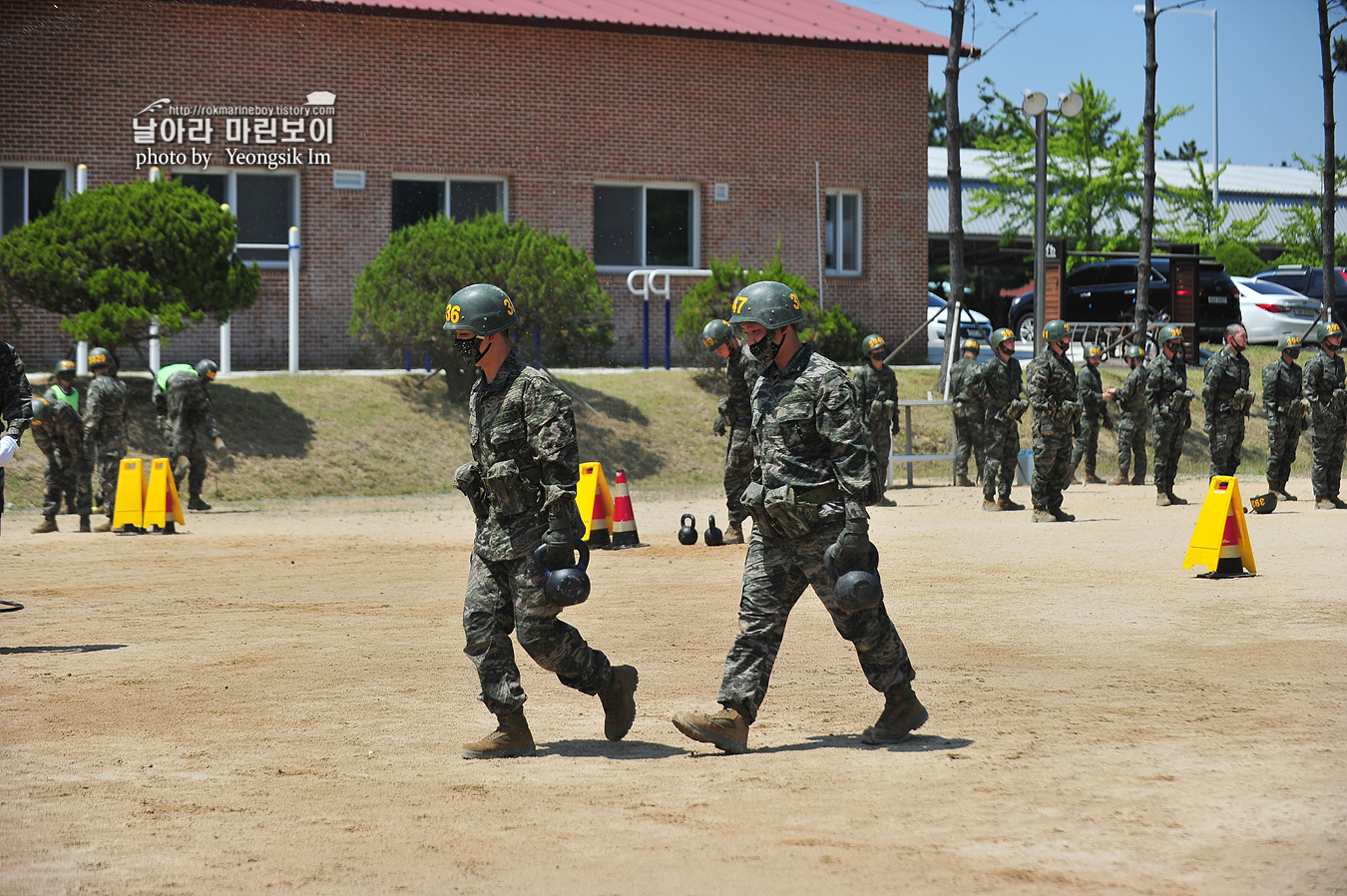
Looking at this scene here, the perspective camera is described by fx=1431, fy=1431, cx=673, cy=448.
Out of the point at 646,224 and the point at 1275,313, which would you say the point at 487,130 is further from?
the point at 1275,313

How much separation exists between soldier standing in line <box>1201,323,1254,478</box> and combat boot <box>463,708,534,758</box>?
13095 millimetres

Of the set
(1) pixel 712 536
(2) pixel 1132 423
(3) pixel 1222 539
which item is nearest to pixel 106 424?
(1) pixel 712 536

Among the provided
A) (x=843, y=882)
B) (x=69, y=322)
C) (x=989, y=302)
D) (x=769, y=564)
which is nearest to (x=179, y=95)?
(x=69, y=322)

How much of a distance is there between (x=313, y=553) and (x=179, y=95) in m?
14.0

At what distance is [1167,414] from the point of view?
1825 cm

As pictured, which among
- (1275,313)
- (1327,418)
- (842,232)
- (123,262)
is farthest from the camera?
(1275,313)

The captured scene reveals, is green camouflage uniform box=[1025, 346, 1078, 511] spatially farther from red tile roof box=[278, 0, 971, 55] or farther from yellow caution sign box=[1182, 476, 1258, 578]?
red tile roof box=[278, 0, 971, 55]

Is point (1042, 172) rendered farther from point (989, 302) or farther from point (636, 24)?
point (989, 302)

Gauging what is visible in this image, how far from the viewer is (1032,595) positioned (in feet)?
35.3

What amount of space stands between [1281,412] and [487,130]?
15.1m

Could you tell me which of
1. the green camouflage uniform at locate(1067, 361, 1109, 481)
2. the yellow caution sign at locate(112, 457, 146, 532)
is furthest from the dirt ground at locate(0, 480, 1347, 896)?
the green camouflage uniform at locate(1067, 361, 1109, 481)

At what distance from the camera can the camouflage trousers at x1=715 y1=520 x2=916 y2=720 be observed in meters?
6.21

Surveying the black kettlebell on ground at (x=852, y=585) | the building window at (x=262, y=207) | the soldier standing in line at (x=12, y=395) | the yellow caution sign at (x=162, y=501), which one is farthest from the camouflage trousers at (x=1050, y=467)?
the building window at (x=262, y=207)

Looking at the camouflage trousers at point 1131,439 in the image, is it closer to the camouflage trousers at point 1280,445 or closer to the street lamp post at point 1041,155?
the street lamp post at point 1041,155
